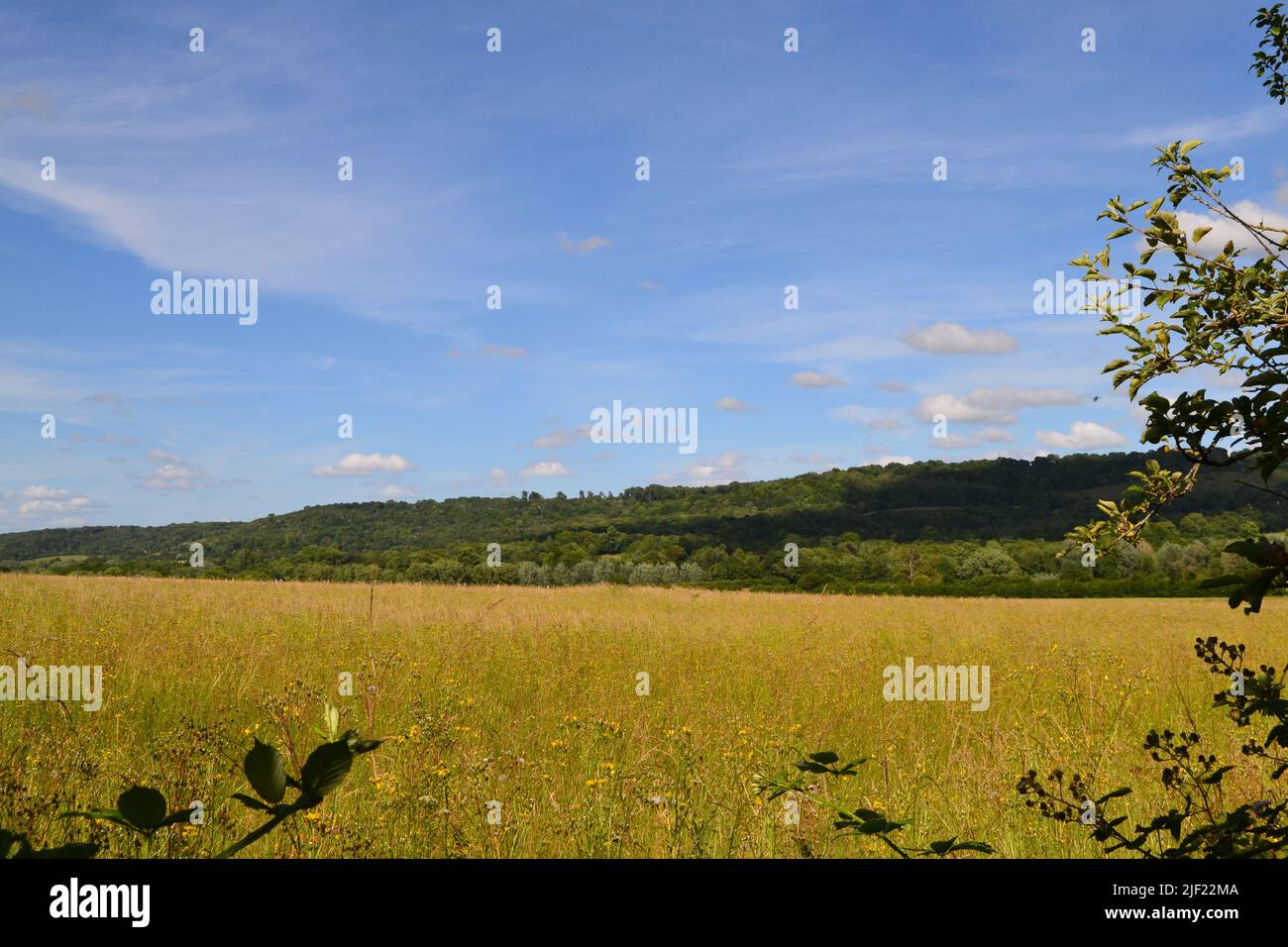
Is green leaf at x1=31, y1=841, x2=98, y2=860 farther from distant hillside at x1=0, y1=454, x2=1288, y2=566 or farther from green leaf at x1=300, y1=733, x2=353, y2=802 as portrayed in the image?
distant hillside at x1=0, y1=454, x2=1288, y2=566

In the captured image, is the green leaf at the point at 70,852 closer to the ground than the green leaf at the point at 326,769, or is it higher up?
closer to the ground

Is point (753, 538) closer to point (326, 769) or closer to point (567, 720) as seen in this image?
point (567, 720)

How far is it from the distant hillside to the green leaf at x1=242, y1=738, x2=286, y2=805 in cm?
7711

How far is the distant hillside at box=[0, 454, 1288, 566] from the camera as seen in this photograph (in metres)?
89.5

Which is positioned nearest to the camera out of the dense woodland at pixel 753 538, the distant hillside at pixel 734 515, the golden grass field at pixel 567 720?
the golden grass field at pixel 567 720

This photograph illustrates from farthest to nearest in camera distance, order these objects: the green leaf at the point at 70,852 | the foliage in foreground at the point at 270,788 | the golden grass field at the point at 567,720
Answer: the golden grass field at the point at 567,720 < the green leaf at the point at 70,852 < the foliage in foreground at the point at 270,788

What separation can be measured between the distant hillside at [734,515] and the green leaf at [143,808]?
77111 mm

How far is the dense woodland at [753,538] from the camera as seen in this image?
143 feet

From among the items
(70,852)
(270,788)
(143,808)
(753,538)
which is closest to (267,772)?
(270,788)

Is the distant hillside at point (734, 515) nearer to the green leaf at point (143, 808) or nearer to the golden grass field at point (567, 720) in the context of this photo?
the golden grass field at point (567, 720)

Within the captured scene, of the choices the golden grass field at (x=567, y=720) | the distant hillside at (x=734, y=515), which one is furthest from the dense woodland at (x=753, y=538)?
the golden grass field at (x=567, y=720)

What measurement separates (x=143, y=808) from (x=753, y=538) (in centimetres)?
8208

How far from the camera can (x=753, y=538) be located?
269 ft
